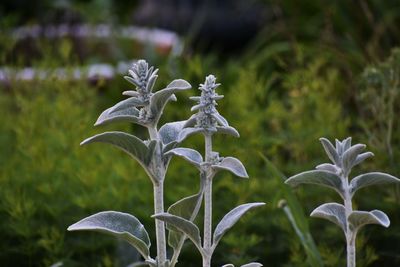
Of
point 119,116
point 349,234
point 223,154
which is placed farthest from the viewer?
point 223,154

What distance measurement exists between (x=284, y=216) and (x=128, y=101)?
0.87 meters

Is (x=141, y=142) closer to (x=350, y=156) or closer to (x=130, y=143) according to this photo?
(x=130, y=143)

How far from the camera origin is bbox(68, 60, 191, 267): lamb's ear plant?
3.94 ft

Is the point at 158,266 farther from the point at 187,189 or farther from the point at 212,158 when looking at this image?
the point at 187,189

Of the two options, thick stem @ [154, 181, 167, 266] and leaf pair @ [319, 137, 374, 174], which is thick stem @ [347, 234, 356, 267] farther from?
thick stem @ [154, 181, 167, 266]

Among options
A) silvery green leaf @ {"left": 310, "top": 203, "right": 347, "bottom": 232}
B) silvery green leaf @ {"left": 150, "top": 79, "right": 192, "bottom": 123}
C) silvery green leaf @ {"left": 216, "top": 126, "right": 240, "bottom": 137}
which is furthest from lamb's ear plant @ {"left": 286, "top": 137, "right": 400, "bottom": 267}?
silvery green leaf @ {"left": 150, "top": 79, "right": 192, "bottom": 123}

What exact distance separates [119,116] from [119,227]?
19cm

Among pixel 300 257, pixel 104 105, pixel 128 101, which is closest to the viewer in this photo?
pixel 128 101

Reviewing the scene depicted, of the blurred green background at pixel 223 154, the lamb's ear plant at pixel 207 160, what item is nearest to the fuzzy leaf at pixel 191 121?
the lamb's ear plant at pixel 207 160

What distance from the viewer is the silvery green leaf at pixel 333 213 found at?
4.11 ft

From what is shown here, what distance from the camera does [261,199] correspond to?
6.97 ft

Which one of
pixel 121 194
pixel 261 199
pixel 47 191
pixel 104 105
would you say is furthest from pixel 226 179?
pixel 104 105

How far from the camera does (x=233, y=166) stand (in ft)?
3.96

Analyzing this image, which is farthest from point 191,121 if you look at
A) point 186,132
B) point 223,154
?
point 223,154
